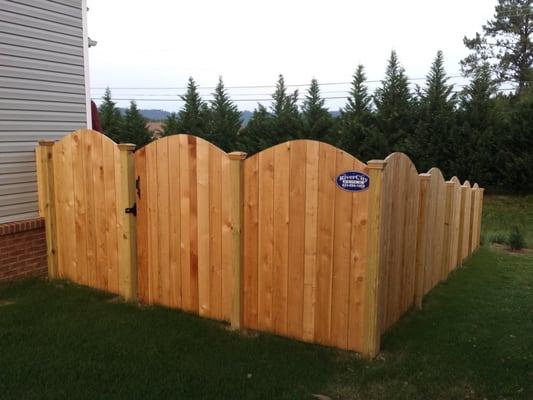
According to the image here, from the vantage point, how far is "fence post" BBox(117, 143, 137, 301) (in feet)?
17.6

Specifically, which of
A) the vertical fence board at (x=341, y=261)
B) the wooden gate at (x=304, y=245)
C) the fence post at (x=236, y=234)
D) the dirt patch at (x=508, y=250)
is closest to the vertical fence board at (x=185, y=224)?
the fence post at (x=236, y=234)

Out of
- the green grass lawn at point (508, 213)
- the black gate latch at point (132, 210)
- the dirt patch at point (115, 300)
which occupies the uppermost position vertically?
the black gate latch at point (132, 210)

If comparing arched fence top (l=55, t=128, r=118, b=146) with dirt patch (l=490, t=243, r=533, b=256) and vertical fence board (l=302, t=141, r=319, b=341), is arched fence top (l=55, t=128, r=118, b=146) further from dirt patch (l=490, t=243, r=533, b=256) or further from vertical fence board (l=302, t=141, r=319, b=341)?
dirt patch (l=490, t=243, r=533, b=256)

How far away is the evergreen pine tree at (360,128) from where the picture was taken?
2172cm

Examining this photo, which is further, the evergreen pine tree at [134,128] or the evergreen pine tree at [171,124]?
the evergreen pine tree at [134,128]

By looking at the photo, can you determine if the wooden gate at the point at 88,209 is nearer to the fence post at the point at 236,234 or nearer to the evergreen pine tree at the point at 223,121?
the fence post at the point at 236,234

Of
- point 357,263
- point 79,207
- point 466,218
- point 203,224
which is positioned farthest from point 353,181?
point 466,218

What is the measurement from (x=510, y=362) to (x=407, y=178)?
1881mm

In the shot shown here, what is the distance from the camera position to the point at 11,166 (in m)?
6.13

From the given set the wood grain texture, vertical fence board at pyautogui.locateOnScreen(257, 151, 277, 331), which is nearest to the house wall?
the wood grain texture

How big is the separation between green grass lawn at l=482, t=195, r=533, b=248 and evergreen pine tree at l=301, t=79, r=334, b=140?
7.90 m

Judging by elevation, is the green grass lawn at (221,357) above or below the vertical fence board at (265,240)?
below

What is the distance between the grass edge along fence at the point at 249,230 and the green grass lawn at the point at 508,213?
11360 mm

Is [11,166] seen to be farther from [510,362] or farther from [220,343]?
[510,362]
